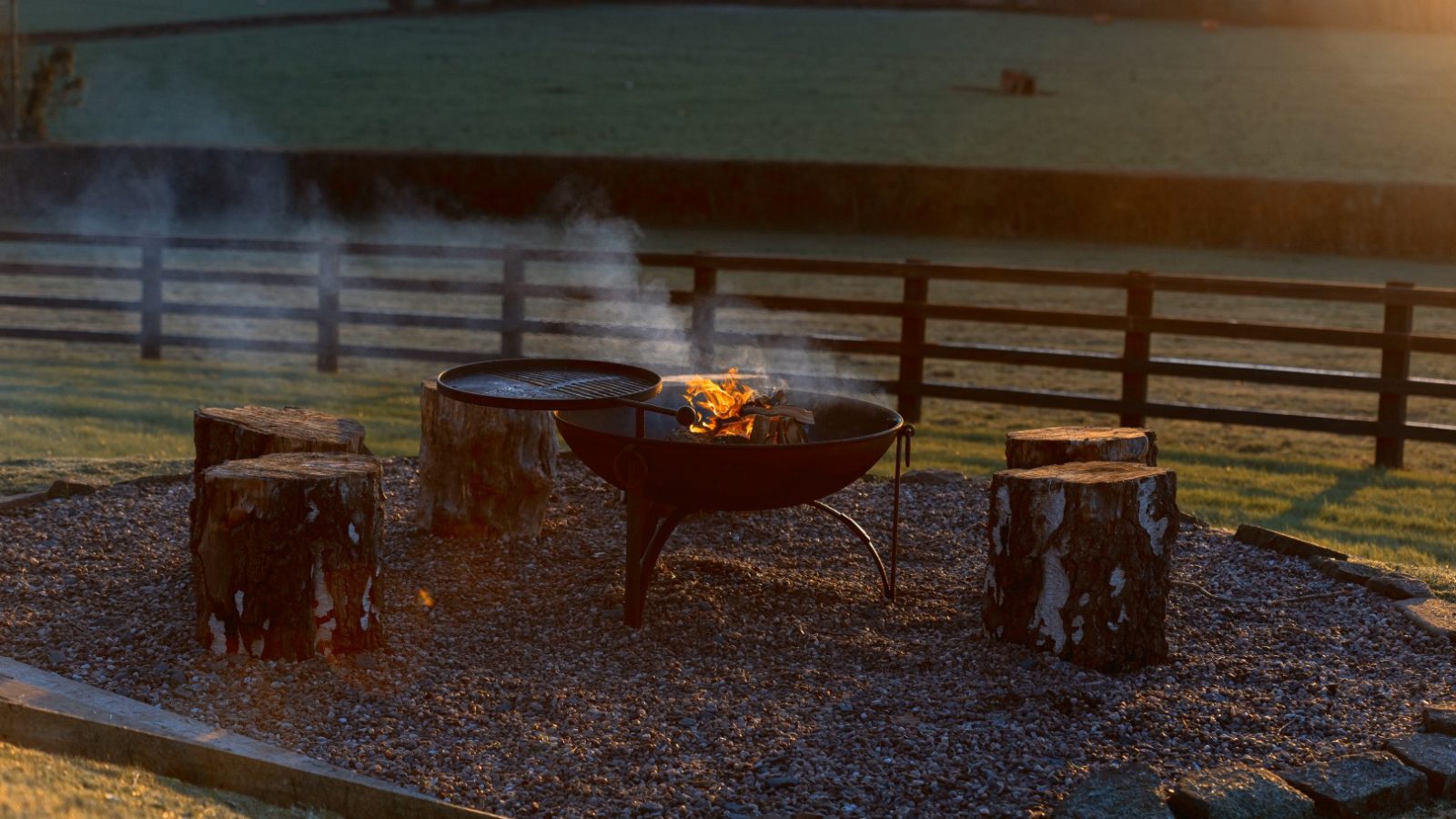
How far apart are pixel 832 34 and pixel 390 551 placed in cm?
4680

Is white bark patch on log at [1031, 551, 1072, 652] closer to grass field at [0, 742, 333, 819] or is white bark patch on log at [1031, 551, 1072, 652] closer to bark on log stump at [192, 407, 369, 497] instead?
grass field at [0, 742, 333, 819]

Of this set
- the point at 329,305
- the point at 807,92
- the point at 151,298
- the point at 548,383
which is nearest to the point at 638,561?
the point at 548,383

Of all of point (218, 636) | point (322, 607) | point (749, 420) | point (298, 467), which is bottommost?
point (218, 636)

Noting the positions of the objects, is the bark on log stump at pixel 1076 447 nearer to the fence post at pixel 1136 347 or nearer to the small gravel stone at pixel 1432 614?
the small gravel stone at pixel 1432 614

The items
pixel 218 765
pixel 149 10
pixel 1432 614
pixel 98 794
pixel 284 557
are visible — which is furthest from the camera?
pixel 149 10

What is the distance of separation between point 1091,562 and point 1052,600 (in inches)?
7.5

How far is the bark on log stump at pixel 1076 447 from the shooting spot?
212 inches

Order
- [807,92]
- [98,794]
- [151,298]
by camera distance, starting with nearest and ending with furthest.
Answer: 1. [98,794]
2. [151,298]
3. [807,92]

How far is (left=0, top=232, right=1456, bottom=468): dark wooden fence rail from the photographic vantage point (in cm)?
882

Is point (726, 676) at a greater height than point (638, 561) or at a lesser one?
lesser

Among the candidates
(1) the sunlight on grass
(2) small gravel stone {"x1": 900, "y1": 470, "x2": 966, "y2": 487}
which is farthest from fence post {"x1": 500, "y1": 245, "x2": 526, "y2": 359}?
(2) small gravel stone {"x1": 900, "y1": 470, "x2": 966, "y2": 487}

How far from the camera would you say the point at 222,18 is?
5059 centimetres

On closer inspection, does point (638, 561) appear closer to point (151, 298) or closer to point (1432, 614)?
point (1432, 614)

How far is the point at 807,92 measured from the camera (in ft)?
130
